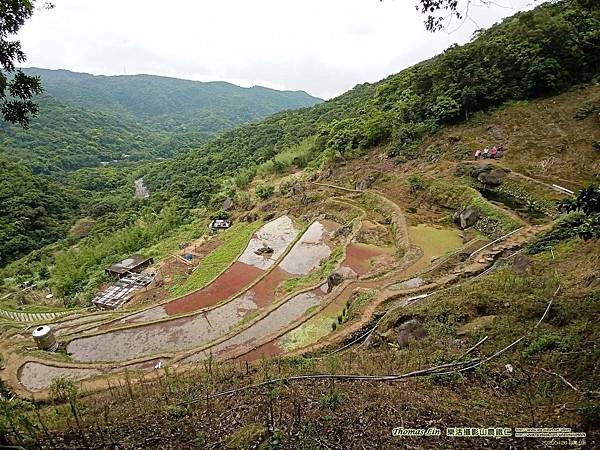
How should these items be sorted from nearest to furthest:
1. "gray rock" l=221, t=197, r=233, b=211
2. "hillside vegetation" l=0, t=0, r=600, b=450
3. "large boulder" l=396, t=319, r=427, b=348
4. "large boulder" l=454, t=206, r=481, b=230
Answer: "hillside vegetation" l=0, t=0, r=600, b=450
"large boulder" l=396, t=319, r=427, b=348
"large boulder" l=454, t=206, r=481, b=230
"gray rock" l=221, t=197, r=233, b=211

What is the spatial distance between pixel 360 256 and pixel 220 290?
6.97 metres

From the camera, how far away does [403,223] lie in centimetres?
1934

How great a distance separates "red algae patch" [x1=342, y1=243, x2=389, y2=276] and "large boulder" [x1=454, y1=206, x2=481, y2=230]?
4.25 m

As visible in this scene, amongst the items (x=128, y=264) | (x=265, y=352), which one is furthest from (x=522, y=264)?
(x=128, y=264)

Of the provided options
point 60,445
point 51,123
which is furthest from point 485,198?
point 51,123

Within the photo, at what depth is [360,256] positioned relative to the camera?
17422mm

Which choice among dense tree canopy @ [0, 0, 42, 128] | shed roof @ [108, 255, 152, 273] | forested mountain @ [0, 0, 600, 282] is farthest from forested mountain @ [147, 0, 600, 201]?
dense tree canopy @ [0, 0, 42, 128]

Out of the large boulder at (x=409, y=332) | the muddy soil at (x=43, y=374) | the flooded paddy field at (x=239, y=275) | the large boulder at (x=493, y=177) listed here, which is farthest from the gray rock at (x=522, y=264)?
the muddy soil at (x=43, y=374)

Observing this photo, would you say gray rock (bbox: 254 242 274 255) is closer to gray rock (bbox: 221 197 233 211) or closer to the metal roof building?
the metal roof building

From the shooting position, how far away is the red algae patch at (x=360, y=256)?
1645 cm

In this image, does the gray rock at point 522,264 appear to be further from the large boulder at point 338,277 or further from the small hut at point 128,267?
the small hut at point 128,267

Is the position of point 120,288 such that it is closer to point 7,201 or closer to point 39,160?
point 7,201

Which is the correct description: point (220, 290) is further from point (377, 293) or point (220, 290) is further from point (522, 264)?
point (522, 264)

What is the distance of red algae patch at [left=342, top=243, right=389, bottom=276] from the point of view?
1645 centimetres
